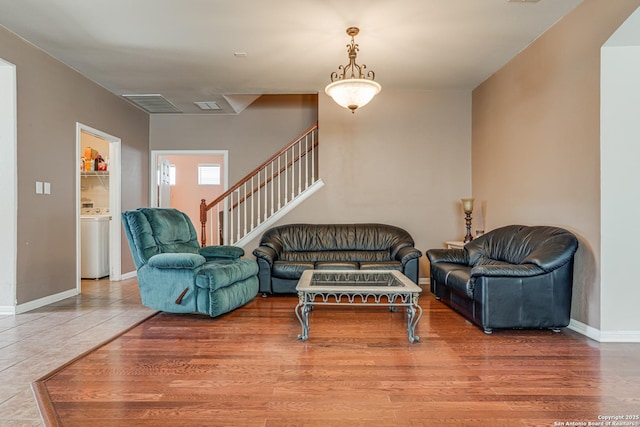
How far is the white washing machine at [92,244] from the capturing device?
5961 millimetres

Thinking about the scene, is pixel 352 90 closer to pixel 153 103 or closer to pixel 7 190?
pixel 7 190

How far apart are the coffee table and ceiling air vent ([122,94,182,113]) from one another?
405 centimetres

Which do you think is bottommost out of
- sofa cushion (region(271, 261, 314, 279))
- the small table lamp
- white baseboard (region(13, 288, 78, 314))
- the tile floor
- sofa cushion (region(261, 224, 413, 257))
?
the tile floor

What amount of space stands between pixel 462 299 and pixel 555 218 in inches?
46.4

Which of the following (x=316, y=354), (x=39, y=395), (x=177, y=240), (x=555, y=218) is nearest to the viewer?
(x=39, y=395)

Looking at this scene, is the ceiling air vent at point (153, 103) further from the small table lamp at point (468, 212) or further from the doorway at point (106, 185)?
the small table lamp at point (468, 212)

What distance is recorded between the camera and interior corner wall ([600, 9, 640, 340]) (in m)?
3.06

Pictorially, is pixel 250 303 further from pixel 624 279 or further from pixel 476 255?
pixel 624 279

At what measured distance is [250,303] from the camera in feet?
14.6

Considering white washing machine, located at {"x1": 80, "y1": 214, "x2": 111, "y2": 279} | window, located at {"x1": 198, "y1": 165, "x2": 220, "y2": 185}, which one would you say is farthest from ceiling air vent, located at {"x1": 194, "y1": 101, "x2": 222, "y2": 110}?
window, located at {"x1": 198, "y1": 165, "x2": 220, "y2": 185}

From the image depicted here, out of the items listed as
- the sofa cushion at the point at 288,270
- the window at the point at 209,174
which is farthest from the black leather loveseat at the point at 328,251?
the window at the point at 209,174

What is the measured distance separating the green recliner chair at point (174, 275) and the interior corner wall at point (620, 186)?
326 cm

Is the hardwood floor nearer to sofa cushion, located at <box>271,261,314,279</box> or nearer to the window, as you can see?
sofa cushion, located at <box>271,261,314,279</box>

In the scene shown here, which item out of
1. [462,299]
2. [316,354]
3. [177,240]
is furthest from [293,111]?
[316,354]
